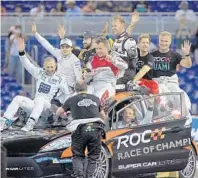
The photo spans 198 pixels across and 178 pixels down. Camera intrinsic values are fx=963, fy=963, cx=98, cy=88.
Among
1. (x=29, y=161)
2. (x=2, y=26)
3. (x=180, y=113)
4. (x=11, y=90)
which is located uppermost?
(x=2, y=26)

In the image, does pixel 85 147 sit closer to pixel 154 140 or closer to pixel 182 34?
pixel 154 140

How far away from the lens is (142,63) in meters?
16.7

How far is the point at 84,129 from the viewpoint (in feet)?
47.4

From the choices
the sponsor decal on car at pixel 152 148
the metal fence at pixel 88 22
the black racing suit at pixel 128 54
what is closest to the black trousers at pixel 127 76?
the black racing suit at pixel 128 54

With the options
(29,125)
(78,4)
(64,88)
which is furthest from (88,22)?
(29,125)

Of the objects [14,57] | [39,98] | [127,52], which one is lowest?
[39,98]

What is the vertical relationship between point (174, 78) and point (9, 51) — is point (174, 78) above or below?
below

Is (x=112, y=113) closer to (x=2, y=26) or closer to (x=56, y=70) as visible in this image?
(x=56, y=70)

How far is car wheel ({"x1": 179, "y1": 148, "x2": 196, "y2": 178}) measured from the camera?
16.3 metres

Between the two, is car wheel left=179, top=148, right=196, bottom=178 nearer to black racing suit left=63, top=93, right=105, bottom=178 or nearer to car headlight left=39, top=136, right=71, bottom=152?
black racing suit left=63, top=93, right=105, bottom=178

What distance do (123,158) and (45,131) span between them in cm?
132

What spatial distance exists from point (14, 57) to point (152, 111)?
10.1 metres

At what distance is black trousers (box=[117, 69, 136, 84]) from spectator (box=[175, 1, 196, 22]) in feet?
30.9

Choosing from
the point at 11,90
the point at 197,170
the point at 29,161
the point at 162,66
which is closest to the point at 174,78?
the point at 162,66
